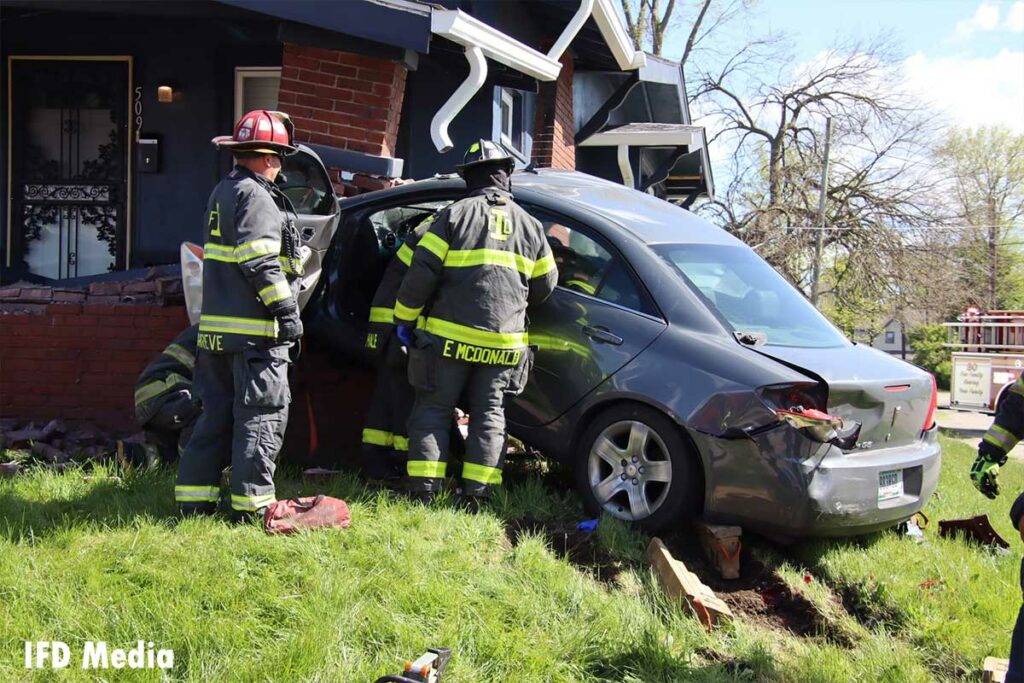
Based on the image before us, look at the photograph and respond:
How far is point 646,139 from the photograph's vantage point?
42.8 ft

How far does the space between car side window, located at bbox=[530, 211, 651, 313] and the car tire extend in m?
0.63

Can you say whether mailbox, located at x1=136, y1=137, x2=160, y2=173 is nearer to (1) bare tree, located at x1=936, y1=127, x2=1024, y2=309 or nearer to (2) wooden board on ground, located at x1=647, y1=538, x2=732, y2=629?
(2) wooden board on ground, located at x1=647, y1=538, x2=732, y2=629

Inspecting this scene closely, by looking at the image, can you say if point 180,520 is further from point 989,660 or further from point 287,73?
point 287,73

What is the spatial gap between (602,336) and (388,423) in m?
1.37

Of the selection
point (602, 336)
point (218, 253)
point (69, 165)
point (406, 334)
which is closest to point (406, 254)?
point (406, 334)

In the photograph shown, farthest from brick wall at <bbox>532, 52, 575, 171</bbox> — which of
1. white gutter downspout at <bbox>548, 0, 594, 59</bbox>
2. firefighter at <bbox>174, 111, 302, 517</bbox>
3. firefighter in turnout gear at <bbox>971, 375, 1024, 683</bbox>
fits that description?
firefighter in turnout gear at <bbox>971, 375, 1024, 683</bbox>

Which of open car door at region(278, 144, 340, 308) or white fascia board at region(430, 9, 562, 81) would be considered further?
white fascia board at region(430, 9, 562, 81)

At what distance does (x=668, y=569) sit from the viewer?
410cm

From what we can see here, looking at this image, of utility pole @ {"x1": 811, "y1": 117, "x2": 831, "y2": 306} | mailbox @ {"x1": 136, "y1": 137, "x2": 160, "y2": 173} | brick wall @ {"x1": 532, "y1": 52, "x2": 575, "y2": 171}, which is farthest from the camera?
utility pole @ {"x1": 811, "y1": 117, "x2": 831, "y2": 306}

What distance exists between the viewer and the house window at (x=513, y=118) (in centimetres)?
961

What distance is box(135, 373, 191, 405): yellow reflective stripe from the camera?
5195 millimetres

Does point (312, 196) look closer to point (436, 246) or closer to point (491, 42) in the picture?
point (436, 246)

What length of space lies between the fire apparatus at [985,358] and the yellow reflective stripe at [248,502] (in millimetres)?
16435

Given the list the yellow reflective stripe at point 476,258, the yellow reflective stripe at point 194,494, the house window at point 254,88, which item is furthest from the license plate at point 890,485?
the house window at point 254,88
